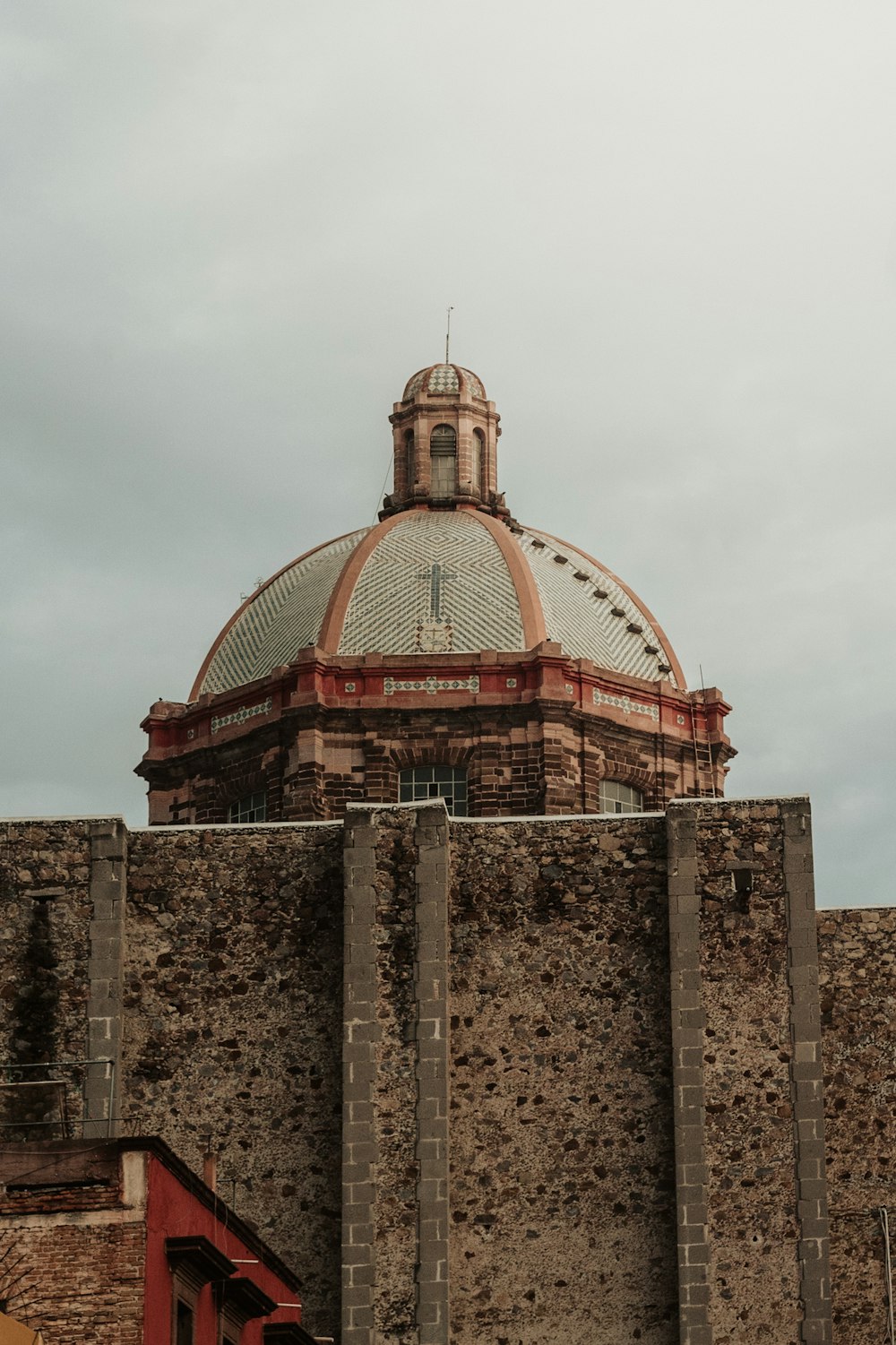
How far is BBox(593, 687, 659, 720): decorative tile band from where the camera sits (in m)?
43.7

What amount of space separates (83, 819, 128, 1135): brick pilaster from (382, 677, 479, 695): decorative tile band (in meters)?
9.05

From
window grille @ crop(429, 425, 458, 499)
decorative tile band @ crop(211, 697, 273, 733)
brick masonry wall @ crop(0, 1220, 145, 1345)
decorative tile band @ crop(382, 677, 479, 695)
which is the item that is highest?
window grille @ crop(429, 425, 458, 499)

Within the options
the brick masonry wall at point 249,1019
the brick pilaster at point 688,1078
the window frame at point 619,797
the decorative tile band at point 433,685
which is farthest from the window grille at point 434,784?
the brick pilaster at point 688,1078

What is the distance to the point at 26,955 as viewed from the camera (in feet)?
112

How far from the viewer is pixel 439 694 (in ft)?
141

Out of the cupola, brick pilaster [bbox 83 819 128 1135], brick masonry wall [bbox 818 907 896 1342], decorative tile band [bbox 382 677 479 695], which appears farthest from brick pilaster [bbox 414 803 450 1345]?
the cupola

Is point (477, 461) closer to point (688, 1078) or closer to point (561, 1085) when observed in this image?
point (561, 1085)

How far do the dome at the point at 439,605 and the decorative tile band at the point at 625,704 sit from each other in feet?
2.14

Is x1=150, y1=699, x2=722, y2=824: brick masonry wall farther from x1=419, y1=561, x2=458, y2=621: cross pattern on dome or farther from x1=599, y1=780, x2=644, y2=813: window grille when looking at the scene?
x1=419, y1=561, x2=458, y2=621: cross pattern on dome

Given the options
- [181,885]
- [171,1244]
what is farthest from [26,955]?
[171,1244]

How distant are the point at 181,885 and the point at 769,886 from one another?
23.0 ft

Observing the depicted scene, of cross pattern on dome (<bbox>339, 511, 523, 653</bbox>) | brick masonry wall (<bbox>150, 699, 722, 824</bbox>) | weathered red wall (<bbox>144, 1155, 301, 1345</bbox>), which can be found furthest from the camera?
cross pattern on dome (<bbox>339, 511, 523, 653</bbox>)

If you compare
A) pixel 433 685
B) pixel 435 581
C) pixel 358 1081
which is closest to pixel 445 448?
pixel 435 581

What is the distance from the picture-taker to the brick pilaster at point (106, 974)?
109 ft
